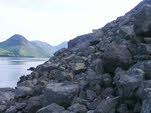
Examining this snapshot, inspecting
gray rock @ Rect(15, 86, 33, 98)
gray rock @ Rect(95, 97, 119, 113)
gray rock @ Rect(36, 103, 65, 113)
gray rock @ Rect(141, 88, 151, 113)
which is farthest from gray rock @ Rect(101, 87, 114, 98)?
gray rock @ Rect(15, 86, 33, 98)

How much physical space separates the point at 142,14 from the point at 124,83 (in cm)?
788

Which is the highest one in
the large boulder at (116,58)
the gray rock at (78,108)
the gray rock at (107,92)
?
the large boulder at (116,58)

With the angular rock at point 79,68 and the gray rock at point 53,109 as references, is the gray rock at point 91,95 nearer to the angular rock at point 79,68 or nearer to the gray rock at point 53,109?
the gray rock at point 53,109

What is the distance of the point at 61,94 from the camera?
50.3ft

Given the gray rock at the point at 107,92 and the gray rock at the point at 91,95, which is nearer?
the gray rock at the point at 107,92

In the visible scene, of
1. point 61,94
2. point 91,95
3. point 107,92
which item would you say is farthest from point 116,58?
A: point 61,94

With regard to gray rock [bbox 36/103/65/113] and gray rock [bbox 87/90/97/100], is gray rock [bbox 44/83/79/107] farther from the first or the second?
gray rock [bbox 87/90/97/100]

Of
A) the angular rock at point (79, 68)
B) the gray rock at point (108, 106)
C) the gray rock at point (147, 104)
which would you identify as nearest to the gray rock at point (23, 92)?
the angular rock at point (79, 68)

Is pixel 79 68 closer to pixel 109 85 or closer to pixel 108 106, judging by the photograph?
pixel 109 85

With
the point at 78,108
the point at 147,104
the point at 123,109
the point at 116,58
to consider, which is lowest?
the point at 78,108

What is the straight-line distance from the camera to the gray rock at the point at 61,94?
1518 centimetres

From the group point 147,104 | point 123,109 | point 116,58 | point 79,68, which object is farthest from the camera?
point 79,68

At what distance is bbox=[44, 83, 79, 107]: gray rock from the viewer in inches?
598

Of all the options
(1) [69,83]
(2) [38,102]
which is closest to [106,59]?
(1) [69,83]
